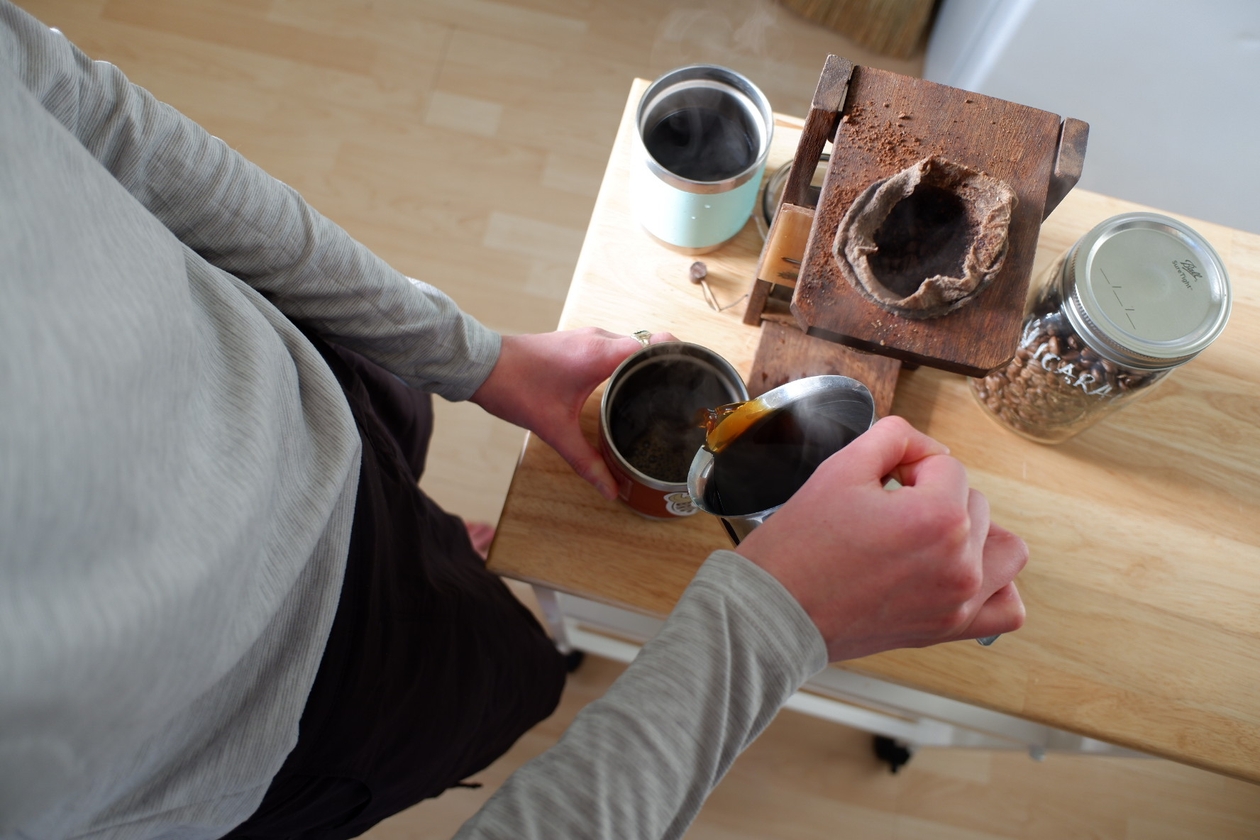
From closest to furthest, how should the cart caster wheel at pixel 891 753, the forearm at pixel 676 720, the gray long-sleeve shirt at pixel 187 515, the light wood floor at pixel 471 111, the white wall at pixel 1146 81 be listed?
the gray long-sleeve shirt at pixel 187 515, the forearm at pixel 676 720, the white wall at pixel 1146 81, the cart caster wheel at pixel 891 753, the light wood floor at pixel 471 111

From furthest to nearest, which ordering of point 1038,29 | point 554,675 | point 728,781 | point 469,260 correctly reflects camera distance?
point 469,260 < point 728,781 < point 1038,29 < point 554,675

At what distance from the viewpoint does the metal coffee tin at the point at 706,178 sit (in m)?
0.61

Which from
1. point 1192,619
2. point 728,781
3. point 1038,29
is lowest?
point 728,781

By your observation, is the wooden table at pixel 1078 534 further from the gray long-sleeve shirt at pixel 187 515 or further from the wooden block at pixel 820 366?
the gray long-sleeve shirt at pixel 187 515

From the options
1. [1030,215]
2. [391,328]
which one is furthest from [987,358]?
[391,328]

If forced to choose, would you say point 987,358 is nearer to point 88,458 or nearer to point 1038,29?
point 88,458

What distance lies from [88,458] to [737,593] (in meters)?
0.34

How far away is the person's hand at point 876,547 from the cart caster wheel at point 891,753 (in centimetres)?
92

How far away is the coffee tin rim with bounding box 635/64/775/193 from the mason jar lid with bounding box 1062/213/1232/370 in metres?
0.26

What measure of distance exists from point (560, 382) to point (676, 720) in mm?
313

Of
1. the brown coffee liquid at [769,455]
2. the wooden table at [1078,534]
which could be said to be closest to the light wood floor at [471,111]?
the wooden table at [1078,534]

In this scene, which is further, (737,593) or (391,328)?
(391,328)

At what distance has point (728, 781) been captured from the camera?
4.14 feet

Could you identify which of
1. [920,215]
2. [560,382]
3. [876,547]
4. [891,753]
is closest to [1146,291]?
[920,215]
